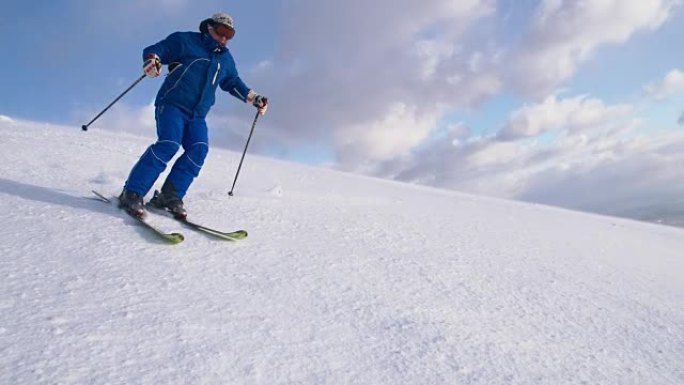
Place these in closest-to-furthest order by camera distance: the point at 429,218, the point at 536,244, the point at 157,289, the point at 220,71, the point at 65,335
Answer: the point at 65,335
the point at 157,289
the point at 220,71
the point at 536,244
the point at 429,218

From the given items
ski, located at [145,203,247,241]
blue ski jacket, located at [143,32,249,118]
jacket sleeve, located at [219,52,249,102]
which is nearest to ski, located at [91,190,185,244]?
ski, located at [145,203,247,241]

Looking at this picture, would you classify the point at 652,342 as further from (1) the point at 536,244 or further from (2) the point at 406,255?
(1) the point at 536,244

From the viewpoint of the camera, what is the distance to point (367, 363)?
6.39 feet

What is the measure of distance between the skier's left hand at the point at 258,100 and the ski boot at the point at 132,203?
1622mm

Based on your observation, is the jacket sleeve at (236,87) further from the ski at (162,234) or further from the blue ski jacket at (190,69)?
the ski at (162,234)

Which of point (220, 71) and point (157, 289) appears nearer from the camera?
point (157, 289)

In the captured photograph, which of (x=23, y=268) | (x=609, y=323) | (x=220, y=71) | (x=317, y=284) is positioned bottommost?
(x=23, y=268)

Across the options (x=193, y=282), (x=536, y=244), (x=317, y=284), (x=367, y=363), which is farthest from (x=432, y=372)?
(x=536, y=244)

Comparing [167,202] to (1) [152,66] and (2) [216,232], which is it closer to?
(2) [216,232]

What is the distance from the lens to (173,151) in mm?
4062

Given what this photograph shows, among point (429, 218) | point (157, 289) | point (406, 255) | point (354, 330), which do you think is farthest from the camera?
point (429, 218)

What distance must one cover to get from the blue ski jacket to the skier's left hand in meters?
0.54

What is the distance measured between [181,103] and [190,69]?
0.33m

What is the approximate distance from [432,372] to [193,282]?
144cm
